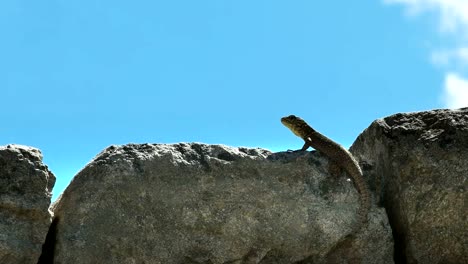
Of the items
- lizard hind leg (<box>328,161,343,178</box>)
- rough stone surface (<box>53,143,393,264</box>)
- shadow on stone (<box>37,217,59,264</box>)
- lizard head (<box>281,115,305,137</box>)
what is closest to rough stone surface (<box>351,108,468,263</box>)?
rough stone surface (<box>53,143,393,264</box>)

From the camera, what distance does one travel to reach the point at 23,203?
5152mm

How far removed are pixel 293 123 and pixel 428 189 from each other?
1.75 m

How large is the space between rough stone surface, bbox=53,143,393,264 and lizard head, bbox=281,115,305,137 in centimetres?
109

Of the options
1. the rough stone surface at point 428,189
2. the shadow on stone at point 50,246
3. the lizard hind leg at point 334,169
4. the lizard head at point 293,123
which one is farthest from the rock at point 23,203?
the rough stone surface at point 428,189

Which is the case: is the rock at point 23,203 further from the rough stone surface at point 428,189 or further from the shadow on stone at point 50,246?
the rough stone surface at point 428,189

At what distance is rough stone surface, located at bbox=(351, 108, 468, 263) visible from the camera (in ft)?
19.7

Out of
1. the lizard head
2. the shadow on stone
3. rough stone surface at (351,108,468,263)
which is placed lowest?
the shadow on stone

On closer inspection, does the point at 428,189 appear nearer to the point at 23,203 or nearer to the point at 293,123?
the point at 293,123

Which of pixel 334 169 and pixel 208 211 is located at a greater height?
pixel 334 169

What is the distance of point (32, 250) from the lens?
5137 mm

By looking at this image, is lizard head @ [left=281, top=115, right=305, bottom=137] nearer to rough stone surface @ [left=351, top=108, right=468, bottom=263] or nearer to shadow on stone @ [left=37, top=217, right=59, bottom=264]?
rough stone surface @ [left=351, top=108, right=468, bottom=263]

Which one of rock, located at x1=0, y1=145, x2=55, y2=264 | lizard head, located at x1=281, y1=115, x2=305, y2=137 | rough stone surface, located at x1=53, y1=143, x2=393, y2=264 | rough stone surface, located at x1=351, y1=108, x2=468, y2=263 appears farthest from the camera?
lizard head, located at x1=281, y1=115, x2=305, y2=137

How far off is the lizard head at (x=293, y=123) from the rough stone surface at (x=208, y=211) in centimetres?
109

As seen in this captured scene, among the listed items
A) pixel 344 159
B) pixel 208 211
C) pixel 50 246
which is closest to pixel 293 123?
pixel 344 159
